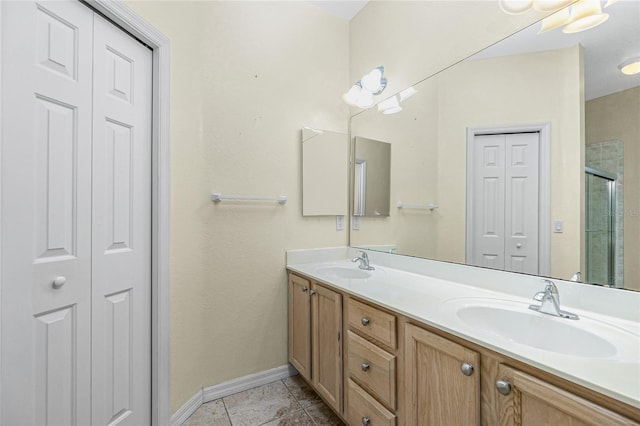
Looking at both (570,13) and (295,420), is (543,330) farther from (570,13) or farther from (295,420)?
(295,420)

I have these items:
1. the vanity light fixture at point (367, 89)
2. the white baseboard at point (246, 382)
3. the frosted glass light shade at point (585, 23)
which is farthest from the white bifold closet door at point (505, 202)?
the white baseboard at point (246, 382)

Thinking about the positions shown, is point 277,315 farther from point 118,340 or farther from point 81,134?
point 81,134

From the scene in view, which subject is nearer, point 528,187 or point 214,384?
point 528,187

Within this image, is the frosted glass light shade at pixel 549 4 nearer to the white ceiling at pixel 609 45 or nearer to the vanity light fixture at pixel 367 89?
the white ceiling at pixel 609 45

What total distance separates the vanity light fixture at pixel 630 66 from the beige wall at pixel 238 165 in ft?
5.28

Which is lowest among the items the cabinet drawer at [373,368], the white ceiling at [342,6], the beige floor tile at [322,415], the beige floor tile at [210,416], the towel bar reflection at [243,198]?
the beige floor tile at [210,416]

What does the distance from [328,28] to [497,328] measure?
7.58ft

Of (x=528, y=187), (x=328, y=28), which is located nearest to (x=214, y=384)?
(x=528, y=187)

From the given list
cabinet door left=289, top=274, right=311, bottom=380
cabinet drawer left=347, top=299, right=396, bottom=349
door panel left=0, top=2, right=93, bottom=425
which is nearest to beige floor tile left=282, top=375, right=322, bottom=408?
cabinet door left=289, top=274, right=311, bottom=380

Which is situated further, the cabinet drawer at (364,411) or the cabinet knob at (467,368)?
the cabinet drawer at (364,411)

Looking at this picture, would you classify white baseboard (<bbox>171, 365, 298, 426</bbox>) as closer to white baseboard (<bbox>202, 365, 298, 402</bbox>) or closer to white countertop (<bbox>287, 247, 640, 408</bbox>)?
white baseboard (<bbox>202, 365, 298, 402</bbox>)

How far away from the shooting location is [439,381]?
980mm

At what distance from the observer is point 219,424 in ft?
5.31

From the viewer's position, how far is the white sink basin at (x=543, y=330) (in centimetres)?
86
